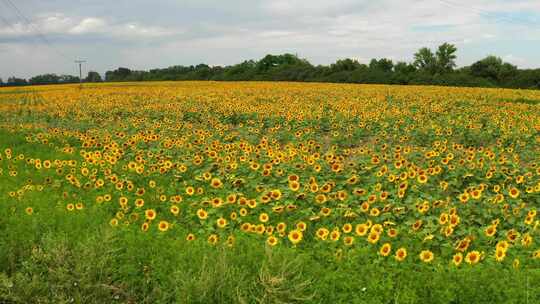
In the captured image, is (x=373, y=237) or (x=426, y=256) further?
(x=373, y=237)

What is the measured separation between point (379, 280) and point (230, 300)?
3.80 ft

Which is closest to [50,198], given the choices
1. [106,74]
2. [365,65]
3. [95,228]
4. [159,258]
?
[95,228]

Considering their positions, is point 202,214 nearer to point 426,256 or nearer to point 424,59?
point 426,256

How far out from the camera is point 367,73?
1827 inches

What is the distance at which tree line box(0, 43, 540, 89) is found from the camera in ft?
139

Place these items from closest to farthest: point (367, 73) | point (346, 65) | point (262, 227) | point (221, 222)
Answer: point (262, 227), point (221, 222), point (367, 73), point (346, 65)

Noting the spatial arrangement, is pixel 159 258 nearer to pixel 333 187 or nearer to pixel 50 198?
pixel 50 198

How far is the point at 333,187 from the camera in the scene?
6234 millimetres

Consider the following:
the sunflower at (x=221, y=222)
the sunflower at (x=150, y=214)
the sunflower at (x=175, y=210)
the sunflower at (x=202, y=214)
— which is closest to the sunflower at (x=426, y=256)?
the sunflower at (x=221, y=222)

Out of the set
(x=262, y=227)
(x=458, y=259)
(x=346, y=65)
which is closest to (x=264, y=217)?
(x=262, y=227)

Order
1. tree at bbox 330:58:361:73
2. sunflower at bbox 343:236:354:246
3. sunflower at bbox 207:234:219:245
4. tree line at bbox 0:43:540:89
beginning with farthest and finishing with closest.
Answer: tree at bbox 330:58:361:73 → tree line at bbox 0:43:540:89 → sunflower at bbox 207:234:219:245 → sunflower at bbox 343:236:354:246

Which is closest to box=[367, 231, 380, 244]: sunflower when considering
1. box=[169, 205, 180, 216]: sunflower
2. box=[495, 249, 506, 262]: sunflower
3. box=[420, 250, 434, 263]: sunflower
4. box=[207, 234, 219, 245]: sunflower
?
box=[420, 250, 434, 263]: sunflower

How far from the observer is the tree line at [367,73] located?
42.3m

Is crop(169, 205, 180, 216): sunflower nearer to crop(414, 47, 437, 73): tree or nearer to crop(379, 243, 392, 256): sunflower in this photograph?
crop(379, 243, 392, 256): sunflower
